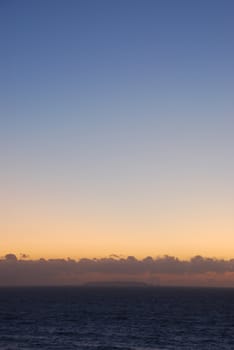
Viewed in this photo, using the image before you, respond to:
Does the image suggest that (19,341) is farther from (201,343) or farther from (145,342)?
(201,343)

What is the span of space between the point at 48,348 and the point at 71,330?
944 inches

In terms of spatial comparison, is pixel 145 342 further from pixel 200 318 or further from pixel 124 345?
pixel 200 318

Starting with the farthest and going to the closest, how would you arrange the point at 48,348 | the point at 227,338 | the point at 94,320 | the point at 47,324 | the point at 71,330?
the point at 94,320 → the point at 47,324 → the point at 71,330 → the point at 227,338 → the point at 48,348

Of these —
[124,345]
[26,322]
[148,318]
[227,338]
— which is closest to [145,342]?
[124,345]

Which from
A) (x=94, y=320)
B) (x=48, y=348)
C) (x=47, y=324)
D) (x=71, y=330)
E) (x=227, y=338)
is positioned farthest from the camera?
(x=94, y=320)

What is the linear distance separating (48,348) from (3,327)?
2854 cm

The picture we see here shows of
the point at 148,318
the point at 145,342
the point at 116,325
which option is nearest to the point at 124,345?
the point at 145,342

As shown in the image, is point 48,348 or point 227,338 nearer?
point 48,348

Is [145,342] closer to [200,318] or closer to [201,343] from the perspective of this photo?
[201,343]

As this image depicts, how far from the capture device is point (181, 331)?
98.1 meters

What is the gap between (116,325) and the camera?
107 meters

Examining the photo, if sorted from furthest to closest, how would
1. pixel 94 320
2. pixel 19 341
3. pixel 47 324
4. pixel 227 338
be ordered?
pixel 94 320, pixel 47 324, pixel 227 338, pixel 19 341

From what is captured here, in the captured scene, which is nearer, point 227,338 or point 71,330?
point 227,338

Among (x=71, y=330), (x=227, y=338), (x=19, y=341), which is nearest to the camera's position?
(x=19, y=341)
